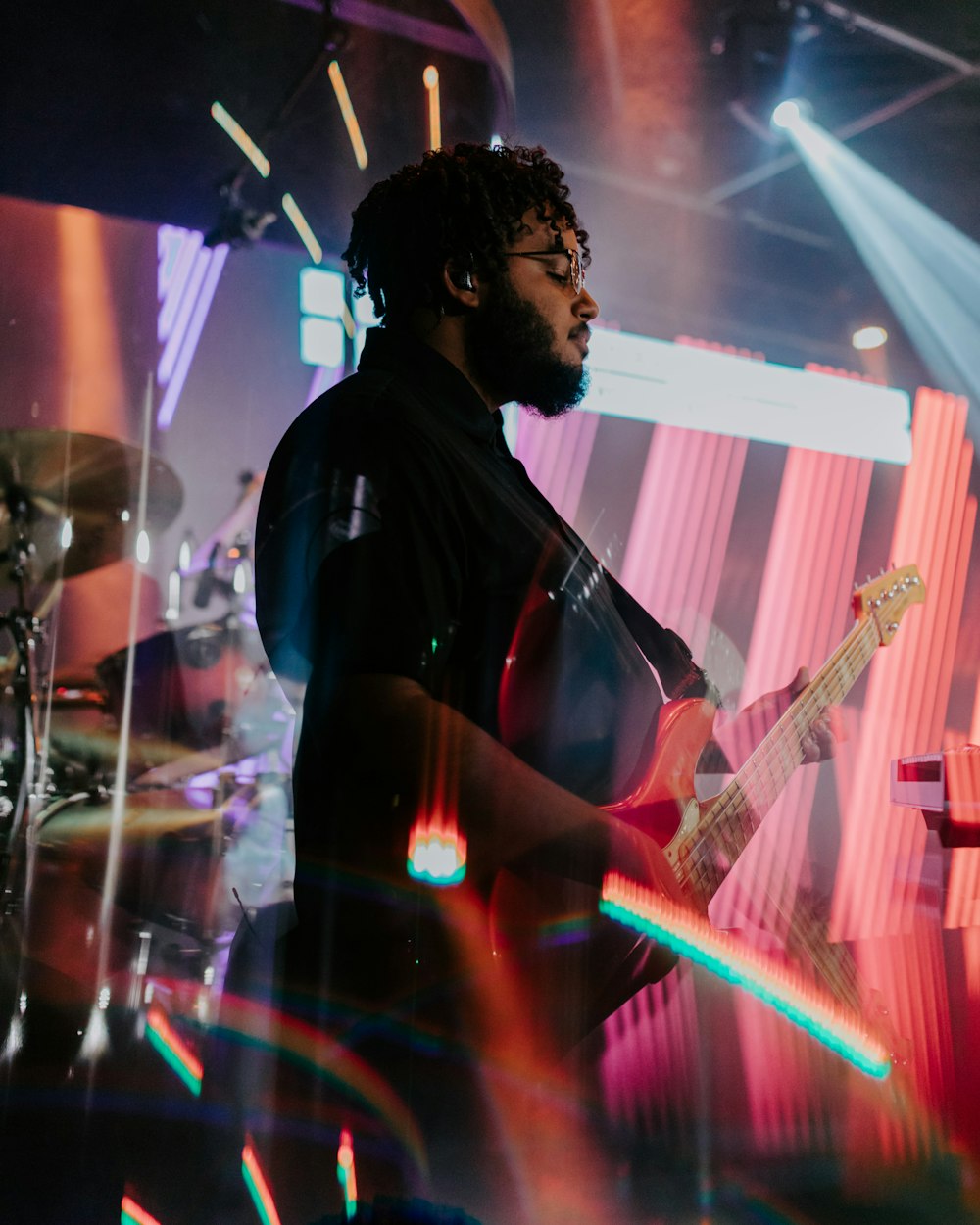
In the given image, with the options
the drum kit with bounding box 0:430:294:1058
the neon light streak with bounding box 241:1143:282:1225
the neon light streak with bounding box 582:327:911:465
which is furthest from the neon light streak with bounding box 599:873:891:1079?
the neon light streak with bounding box 582:327:911:465

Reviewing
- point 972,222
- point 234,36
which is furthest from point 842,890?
point 972,222

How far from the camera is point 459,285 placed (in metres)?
1.04

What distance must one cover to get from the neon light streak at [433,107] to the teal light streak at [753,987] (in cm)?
237

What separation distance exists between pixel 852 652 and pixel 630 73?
2.88 m

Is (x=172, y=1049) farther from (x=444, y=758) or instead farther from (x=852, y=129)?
(x=852, y=129)

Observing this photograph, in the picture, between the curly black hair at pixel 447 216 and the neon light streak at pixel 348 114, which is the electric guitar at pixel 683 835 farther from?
the neon light streak at pixel 348 114

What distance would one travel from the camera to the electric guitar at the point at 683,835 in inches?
31.1

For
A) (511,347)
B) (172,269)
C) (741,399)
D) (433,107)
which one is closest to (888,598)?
(511,347)

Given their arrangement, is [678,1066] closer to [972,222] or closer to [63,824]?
[63,824]

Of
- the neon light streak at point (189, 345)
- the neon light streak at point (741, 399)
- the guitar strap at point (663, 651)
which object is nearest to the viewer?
the guitar strap at point (663, 651)

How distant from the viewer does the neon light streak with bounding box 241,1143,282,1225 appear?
0.73m

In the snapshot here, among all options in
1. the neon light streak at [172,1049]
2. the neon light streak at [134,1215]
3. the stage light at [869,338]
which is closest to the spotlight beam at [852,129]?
the stage light at [869,338]

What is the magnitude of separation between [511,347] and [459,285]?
0.10 meters

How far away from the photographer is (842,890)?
187 centimetres
